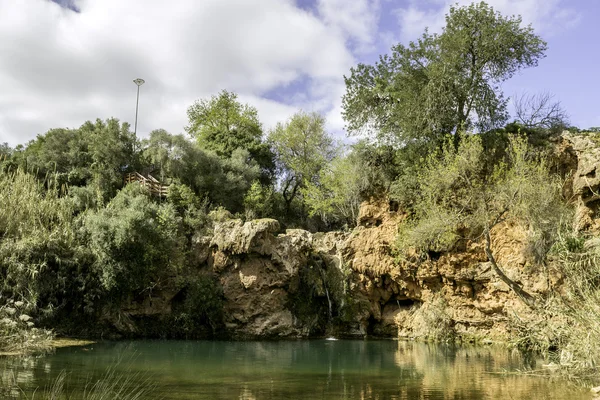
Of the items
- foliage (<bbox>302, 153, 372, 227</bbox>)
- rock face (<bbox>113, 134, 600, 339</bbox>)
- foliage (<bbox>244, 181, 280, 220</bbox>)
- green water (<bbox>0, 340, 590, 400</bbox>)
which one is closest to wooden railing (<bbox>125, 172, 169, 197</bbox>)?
foliage (<bbox>244, 181, 280, 220</bbox>)

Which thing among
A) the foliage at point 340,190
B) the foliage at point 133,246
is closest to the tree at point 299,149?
the foliage at point 340,190

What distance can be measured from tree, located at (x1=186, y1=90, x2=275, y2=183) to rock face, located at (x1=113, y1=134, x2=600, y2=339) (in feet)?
45.0

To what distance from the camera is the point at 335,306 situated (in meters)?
30.6

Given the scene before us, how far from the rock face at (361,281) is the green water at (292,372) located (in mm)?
4061

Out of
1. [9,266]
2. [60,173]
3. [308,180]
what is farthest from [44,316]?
[308,180]

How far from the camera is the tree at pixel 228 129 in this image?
4375 cm

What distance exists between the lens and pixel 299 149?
47.2 meters

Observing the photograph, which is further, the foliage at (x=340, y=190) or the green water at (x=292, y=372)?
the foliage at (x=340, y=190)

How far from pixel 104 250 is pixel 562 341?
21117 millimetres

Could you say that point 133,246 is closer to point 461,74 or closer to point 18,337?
point 18,337

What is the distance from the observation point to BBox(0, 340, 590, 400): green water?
12.0m

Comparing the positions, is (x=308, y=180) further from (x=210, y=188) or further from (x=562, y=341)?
(x=562, y=341)

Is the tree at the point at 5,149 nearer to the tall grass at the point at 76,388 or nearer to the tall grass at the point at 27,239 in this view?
the tall grass at the point at 27,239

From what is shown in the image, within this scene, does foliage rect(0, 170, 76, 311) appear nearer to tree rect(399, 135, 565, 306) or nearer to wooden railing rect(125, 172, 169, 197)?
wooden railing rect(125, 172, 169, 197)
